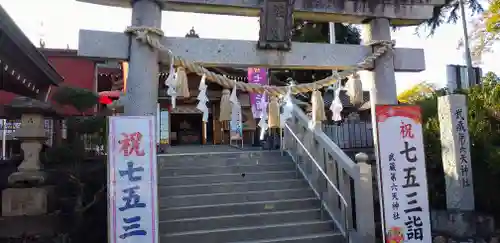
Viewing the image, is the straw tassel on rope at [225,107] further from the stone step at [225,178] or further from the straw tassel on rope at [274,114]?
the stone step at [225,178]

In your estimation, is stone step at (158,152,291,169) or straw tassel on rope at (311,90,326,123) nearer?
straw tassel on rope at (311,90,326,123)

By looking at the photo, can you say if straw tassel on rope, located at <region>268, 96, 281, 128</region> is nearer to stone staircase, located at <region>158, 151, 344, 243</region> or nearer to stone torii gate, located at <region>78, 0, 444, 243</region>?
stone torii gate, located at <region>78, 0, 444, 243</region>

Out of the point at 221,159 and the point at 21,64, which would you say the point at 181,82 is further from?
the point at 21,64

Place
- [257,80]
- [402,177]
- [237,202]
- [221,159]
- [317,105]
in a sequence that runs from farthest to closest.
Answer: [257,80] < [221,159] < [237,202] < [317,105] < [402,177]

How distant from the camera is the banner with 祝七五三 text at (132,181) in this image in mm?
4258

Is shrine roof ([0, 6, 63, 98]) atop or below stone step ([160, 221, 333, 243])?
atop

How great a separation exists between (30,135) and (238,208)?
4.15m

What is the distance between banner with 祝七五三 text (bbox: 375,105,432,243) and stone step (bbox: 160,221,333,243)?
146 centimetres

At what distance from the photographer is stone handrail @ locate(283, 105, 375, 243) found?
5.53 meters

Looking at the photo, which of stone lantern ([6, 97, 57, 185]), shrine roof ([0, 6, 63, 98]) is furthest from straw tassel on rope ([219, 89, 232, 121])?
stone lantern ([6, 97, 57, 185])

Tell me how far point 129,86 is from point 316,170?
3844mm

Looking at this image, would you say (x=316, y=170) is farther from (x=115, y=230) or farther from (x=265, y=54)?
(x=115, y=230)

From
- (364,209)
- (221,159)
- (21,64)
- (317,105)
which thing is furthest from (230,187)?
(21,64)

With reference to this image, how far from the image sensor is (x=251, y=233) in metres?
5.69
